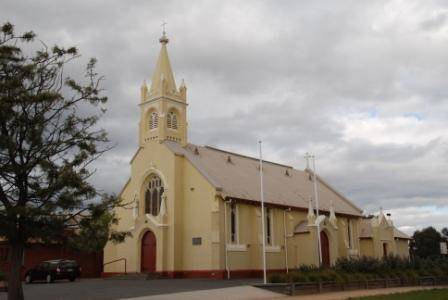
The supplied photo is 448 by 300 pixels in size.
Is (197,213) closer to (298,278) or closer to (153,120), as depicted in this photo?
(153,120)

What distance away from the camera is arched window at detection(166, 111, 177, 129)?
43375 millimetres

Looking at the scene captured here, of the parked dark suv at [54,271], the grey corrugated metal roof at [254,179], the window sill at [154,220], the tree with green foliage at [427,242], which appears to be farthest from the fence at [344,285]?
the tree with green foliage at [427,242]

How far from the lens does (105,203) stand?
779 inches

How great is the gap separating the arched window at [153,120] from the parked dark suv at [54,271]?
1282cm

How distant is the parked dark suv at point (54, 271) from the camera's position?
3628cm

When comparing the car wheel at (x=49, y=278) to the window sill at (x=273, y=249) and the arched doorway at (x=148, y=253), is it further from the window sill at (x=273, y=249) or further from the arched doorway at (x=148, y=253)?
the window sill at (x=273, y=249)

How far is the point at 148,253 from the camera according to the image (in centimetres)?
4103

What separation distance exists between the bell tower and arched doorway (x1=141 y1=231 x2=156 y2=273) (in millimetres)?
7662

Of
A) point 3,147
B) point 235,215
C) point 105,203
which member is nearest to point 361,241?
point 235,215

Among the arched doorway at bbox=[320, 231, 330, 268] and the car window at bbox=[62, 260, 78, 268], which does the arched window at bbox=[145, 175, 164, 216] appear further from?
the arched doorway at bbox=[320, 231, 330, 268]

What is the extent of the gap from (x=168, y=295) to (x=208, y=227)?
14.1m

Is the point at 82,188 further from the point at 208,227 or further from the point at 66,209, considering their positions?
the point at 208,227

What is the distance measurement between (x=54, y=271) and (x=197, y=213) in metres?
10.7

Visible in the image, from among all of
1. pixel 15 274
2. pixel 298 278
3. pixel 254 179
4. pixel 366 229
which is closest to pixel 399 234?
pixel 366 229
